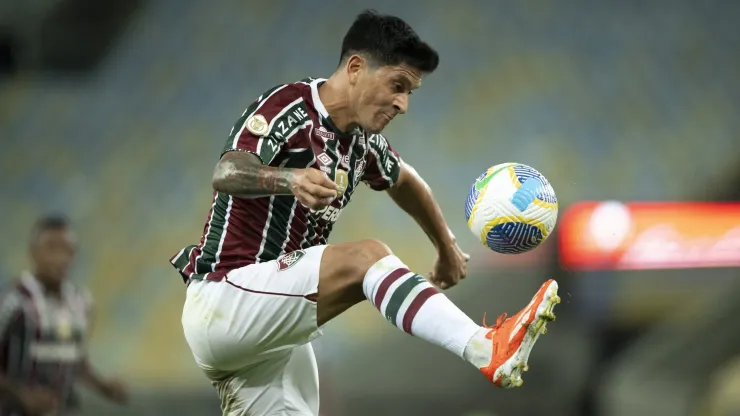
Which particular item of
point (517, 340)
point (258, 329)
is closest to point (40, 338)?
point (258, 329)

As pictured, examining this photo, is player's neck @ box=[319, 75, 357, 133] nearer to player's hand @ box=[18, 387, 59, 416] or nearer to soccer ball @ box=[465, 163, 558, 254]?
soccer ball @ box=[465, 163, 558, 254]

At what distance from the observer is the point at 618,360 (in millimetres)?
7383

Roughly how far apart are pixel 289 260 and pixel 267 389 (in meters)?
0.61

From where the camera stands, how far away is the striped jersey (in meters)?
6.47

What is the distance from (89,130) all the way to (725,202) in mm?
6000

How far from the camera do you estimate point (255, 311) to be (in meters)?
2.86

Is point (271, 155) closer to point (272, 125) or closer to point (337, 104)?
point (272, 125)

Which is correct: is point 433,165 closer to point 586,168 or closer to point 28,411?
point 586,168

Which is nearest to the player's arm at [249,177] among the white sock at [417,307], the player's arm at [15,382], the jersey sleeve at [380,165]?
the white sock at [417,307]

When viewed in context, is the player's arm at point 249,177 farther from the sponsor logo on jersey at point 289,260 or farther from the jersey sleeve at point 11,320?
the jersey sleeve at point 11,320

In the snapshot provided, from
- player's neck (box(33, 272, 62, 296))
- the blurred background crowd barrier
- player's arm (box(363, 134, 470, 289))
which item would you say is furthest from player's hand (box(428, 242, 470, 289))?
the blurred background crowd barrier

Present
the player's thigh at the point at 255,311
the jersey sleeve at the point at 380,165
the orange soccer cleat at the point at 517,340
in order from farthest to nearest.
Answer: the jersey sleeve at the point at 380,165
the player's thigh at the point at 255,311
the orange soccer cleat at the point at 517,340

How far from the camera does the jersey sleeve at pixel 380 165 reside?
340cm

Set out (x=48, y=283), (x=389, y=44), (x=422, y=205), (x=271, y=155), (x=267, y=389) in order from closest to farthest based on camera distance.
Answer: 1. (x=271, y=155)
2. (x=389, y=44)
3. (x=267, y=389)
4. (x=422, y=205)
5. (x=48, y=283)
